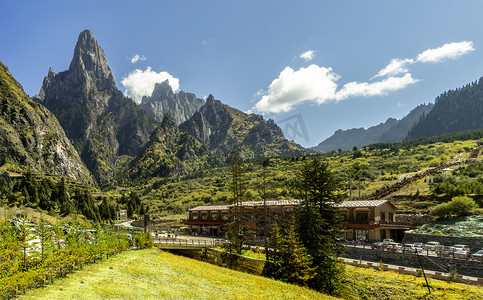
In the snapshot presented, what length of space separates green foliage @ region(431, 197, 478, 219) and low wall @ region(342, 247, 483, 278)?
827 inches

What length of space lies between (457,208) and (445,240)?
381 inches

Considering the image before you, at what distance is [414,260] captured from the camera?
3491cm

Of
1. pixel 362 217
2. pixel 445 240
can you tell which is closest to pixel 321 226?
pixel 362 217

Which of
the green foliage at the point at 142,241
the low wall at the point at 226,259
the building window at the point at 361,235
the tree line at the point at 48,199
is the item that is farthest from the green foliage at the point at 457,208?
the tree line at the point at 48,199

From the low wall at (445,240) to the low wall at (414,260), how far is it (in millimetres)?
10293

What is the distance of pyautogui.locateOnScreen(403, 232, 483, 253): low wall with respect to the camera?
3888cm

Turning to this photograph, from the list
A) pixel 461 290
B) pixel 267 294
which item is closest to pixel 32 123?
pixel 267 294

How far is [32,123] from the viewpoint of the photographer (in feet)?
640

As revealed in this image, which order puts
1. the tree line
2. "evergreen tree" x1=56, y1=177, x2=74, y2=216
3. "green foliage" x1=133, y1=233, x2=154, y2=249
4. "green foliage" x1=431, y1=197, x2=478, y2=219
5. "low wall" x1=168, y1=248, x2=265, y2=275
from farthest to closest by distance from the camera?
"evergreen tree" x1=56, y1=177, x2=74, y2=216 → the tree line → "green foliage" x1=431, y1=197, x2=478, y2=219 → "green foliage" x1=133, y1=233, x2=154, y2=249 → "low wall" x1=168, y1=248, x2=265, y2=275

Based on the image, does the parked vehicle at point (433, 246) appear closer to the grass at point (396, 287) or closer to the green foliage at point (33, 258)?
the grass at point (396, 287)

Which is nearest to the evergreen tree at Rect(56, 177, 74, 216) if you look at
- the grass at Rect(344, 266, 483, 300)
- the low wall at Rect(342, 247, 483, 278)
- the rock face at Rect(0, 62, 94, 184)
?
the low wall at Rect(342, 247, 483, 278)

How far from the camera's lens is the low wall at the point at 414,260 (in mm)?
30719

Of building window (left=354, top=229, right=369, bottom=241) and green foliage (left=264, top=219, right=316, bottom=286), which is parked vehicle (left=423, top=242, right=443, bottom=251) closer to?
building window (left=354, top=229, right=369, bottom=241)

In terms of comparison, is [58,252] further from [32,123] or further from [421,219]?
[32,123]
